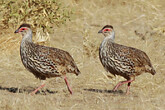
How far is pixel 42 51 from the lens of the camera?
823cm

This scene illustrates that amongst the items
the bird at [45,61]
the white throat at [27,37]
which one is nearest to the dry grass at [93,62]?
the bird at [45,61]

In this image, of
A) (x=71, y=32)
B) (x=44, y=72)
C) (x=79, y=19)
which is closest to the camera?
(x=44, y=72)

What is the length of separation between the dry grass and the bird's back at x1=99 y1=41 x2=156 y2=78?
46 cm

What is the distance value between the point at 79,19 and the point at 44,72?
6327 mm

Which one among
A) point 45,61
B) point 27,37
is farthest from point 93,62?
point 45,61

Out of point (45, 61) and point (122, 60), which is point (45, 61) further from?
point (122, 60)

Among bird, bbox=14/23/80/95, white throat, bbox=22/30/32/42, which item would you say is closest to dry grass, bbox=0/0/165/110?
bird, bbox=14/23/80/95

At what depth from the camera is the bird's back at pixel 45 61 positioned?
26.6 ft

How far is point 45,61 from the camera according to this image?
319 inches

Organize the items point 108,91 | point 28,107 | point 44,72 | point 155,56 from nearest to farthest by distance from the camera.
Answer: point 28,107 → point 44,72 → point 108,91 → point 155,56

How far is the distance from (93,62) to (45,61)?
3.06 metres

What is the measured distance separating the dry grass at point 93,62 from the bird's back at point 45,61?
0.44m

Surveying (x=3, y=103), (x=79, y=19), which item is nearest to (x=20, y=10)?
(x=79, y=19)

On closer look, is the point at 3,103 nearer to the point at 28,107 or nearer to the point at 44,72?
the point at 28,107
